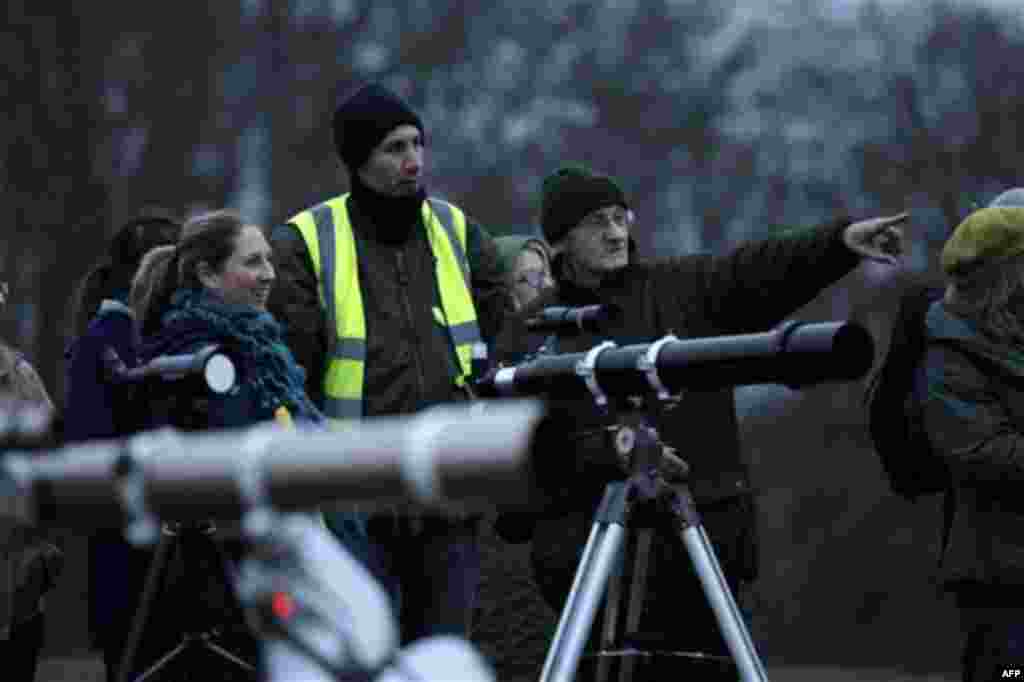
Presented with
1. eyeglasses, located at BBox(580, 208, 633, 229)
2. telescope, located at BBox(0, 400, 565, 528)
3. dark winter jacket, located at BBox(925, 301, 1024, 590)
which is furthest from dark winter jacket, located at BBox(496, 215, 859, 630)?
telescope, located at BBox(0, 400, 565, 528)

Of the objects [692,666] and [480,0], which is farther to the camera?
[480,0]

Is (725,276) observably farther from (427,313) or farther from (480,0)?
(480,0)

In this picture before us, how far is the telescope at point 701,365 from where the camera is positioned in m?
4.41

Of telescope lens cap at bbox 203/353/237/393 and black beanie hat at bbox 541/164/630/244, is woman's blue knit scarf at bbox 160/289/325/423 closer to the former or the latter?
telescope lens cap at bbox 203/353/237/393

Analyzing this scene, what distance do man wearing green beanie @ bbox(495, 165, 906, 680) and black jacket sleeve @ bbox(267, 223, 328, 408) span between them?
506 millimetres

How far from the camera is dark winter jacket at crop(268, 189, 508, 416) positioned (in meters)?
6.48

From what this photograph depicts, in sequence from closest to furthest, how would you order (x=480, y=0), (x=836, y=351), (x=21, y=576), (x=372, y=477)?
(x=372, y=477)
(x=836, y=351)
(x=21, y=576)
(x=480, y=0)

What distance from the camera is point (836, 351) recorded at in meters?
4.40

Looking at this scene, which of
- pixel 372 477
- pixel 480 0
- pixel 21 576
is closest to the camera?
pixel 372 477

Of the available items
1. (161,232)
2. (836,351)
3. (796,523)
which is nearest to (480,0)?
(796,523)

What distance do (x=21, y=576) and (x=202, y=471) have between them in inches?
224

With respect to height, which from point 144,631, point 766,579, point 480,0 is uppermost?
point 480,0

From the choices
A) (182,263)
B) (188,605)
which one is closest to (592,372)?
(188,605)

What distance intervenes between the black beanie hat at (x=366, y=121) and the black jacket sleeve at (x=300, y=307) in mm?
331
